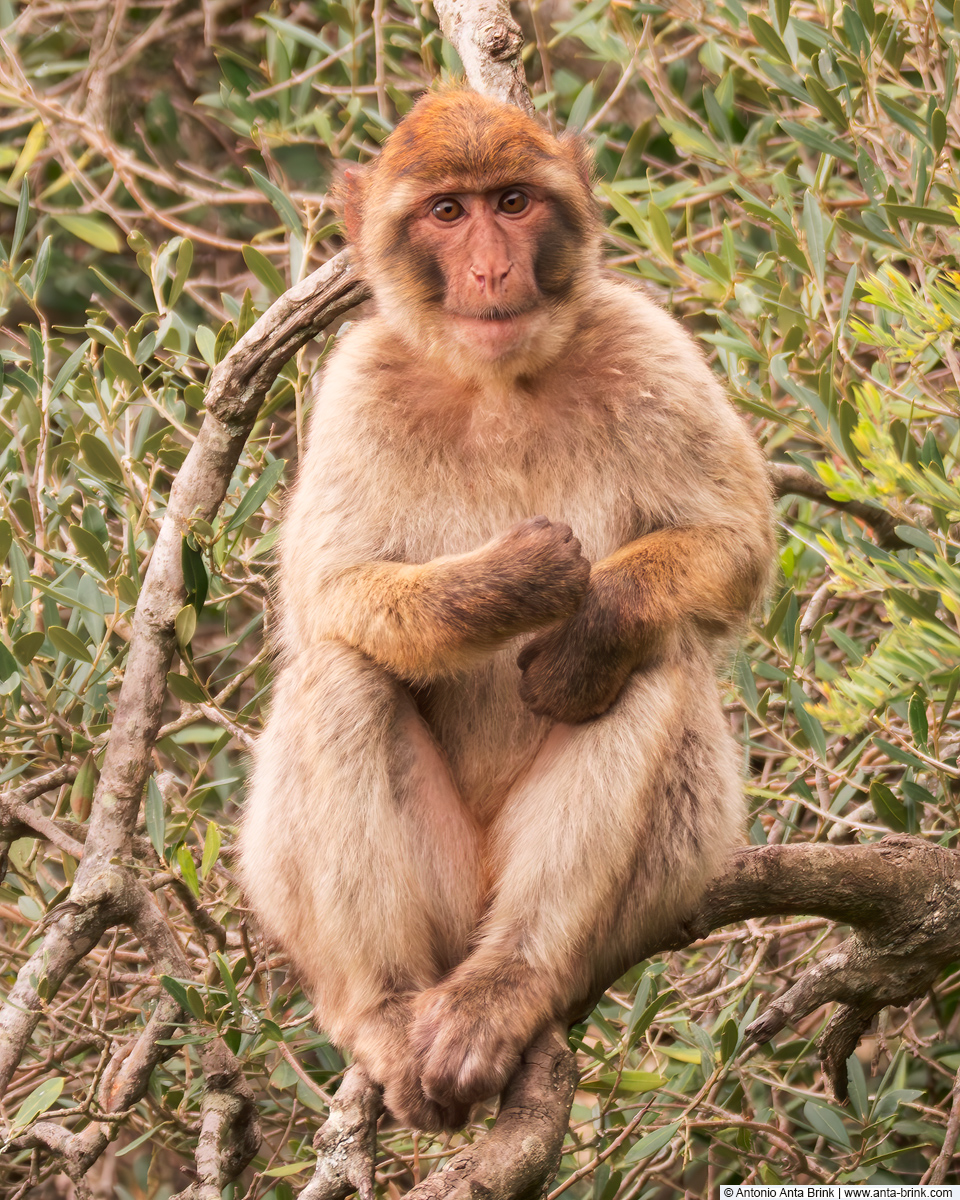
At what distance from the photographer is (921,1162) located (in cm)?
455

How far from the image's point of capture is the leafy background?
11.2ft

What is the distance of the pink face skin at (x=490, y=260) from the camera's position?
3.28 meters

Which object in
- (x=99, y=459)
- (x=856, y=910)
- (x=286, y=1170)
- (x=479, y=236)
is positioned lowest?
(x=286, y=1170)

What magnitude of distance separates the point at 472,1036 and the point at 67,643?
1524 millimetres

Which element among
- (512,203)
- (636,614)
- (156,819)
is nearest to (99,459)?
(156,819)

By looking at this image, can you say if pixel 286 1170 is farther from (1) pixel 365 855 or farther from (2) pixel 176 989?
(1) pixel 365 855

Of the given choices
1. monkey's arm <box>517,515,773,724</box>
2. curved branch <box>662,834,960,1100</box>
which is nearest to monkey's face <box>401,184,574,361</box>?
monkey's arm <box>517,515,773,724</box>

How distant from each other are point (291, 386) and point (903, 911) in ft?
7.92

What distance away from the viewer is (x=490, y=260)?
326 centimetres

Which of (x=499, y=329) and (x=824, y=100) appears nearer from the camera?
(x=499, y=329)

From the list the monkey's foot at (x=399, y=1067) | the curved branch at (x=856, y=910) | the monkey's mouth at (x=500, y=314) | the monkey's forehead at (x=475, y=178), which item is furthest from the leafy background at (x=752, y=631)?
the monkey's mouth at (x=500, y=314)

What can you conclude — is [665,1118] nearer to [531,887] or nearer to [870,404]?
[531,887]

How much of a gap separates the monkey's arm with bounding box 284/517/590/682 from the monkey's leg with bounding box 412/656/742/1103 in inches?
12.4

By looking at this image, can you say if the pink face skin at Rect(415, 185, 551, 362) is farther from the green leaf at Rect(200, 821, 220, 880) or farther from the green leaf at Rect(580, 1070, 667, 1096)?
the green leaf at Rect(580, 1070, 667, 1096)
